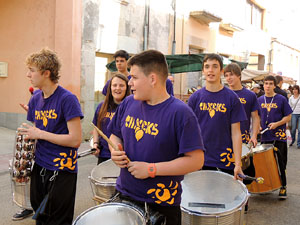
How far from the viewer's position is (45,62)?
2969 mm

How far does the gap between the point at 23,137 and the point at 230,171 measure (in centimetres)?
206

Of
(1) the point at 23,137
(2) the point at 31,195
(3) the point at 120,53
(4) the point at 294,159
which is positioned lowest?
(4) the point at 294,159

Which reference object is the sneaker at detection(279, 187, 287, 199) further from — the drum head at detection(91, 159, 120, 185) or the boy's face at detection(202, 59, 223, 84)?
the drum head at detection(91, 159, 120, 185)

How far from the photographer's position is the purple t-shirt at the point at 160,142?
2.06 meters

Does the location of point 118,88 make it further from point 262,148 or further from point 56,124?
point 262,148

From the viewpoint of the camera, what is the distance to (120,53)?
5.55 metres

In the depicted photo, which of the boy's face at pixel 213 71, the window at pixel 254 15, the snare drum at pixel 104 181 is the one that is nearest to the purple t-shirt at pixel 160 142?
the snare drum at pixel 104 181

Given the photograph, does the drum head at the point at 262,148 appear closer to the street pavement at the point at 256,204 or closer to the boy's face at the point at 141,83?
the street pavement at the point at 256,204

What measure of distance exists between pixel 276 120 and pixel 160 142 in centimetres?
418

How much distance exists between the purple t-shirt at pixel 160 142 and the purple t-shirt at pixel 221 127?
1.48 meters

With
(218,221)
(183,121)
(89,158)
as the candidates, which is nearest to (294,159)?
(89,158)

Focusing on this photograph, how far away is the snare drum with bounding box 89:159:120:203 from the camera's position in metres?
2.89

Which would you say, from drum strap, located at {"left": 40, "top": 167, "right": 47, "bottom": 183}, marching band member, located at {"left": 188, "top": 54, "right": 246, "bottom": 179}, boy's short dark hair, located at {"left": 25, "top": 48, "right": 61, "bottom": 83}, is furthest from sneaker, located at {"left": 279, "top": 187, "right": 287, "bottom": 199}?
boy's short dark hair, located at {"left": 25, "top": 48, "right": 61, "bottom": 83}

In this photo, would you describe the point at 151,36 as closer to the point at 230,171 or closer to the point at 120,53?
the point at 120,53
